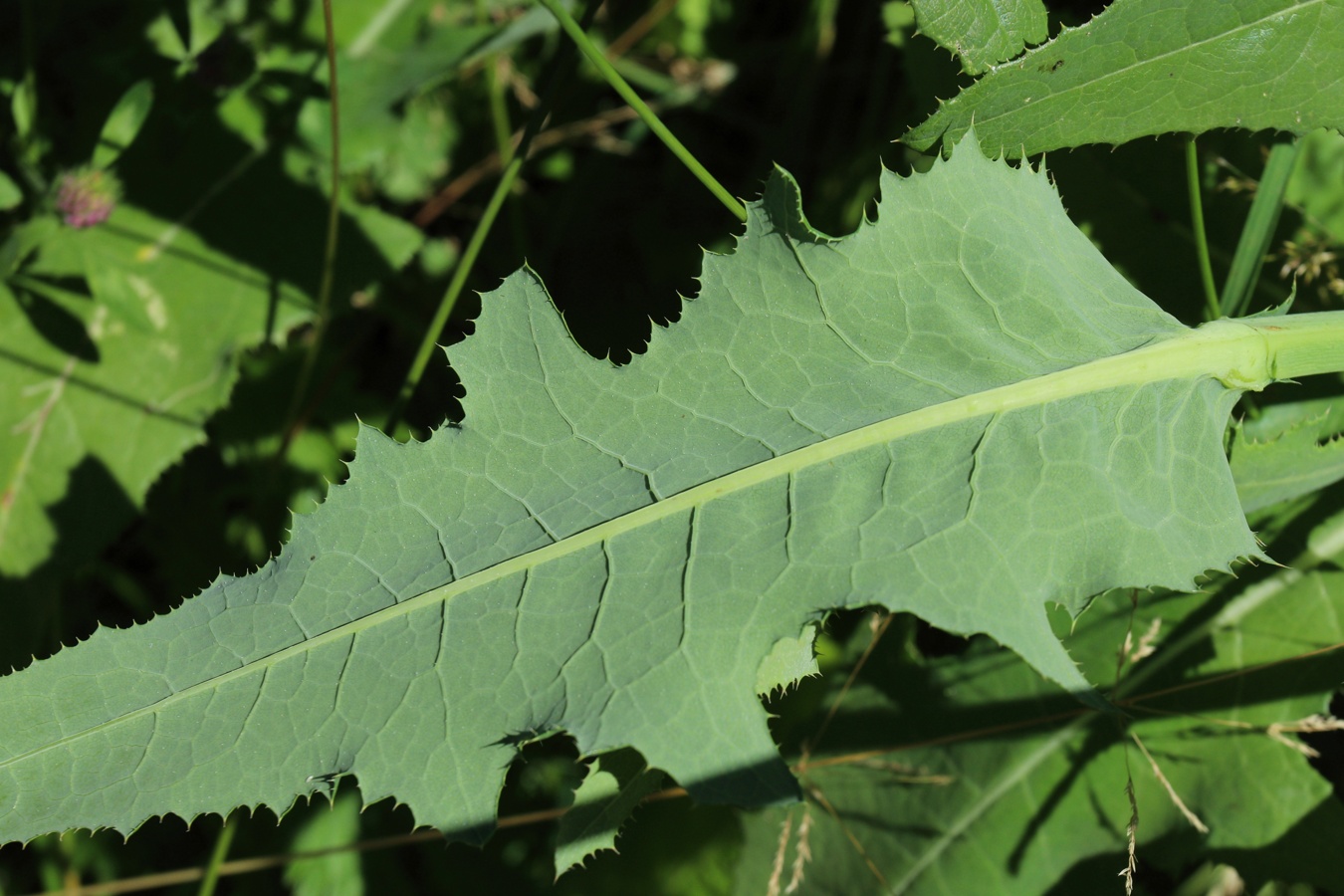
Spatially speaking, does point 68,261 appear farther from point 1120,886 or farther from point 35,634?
point 1120,886

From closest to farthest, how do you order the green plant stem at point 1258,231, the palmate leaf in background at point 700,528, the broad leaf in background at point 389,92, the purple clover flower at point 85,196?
the palmate leaf in background at point 700,528 → the green plant stem at point 1258,231 → the purple clover flower at point 85,196 → the broad leaf in background at point 389,92

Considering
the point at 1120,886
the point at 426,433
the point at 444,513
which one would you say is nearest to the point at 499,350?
the point at 444,513

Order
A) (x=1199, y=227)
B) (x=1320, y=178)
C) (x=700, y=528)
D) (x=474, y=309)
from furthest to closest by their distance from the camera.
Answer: (x=474, y=309)
(x=1320, y=178)
(x=1199, y=227)
(x=700, y=528)

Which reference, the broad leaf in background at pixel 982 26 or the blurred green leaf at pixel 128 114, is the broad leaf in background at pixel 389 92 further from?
the broad leaf in background at pixel 982 26

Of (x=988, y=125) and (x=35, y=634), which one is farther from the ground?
(x=35, y=634)

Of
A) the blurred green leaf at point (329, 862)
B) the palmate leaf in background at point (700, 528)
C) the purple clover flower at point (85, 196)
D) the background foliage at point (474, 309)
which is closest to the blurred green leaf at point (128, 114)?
the background foliage at point (474, 309)

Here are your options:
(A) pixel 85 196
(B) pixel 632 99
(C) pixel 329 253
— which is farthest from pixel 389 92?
(B) pixel 632 99

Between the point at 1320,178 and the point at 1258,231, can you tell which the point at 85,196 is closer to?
the point at 1258,231
